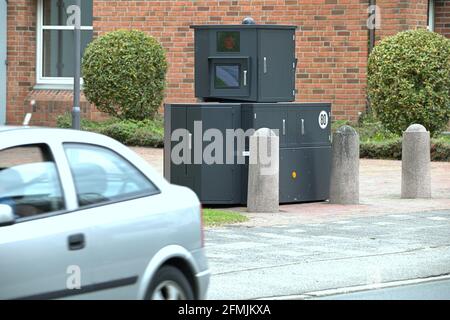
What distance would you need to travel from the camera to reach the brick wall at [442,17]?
27672 mm

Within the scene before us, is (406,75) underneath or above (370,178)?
above

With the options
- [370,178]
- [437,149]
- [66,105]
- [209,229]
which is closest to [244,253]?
[209,229]

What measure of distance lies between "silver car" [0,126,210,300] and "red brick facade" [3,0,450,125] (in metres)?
18.5

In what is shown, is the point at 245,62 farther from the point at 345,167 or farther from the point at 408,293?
the point at 408,293

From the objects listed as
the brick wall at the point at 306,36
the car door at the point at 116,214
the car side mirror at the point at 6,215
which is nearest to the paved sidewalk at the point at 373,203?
the brick wall at the point at 306,36

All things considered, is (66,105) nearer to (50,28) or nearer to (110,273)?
(50,28)

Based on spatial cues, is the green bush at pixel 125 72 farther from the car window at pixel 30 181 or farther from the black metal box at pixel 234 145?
the car window at pixel 30 181

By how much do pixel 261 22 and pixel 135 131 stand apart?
4340 millimetres

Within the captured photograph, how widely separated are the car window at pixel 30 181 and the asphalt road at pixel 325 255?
2.93 metres

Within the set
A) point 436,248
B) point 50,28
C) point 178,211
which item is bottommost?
point 436,248

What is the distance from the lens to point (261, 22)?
26.9 m

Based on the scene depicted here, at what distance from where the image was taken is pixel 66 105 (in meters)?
27.9

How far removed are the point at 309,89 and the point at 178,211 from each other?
18802 mm

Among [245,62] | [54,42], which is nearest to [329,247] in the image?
[245,62]
